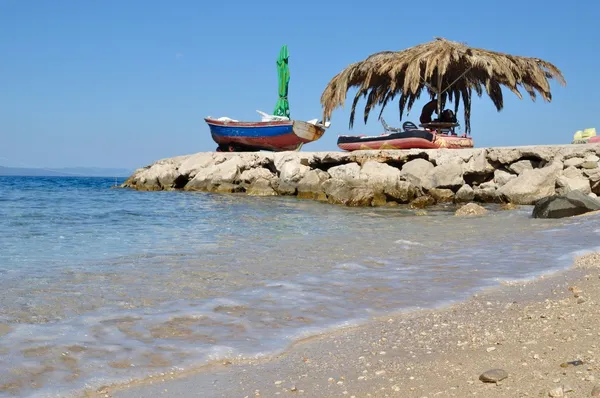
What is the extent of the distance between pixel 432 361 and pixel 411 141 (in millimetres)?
13799

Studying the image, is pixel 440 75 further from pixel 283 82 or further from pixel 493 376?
pixel 493 376

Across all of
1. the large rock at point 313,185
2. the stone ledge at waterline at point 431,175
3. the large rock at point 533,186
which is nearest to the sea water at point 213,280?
the large rock at point 533,186

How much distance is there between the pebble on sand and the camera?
222 cm

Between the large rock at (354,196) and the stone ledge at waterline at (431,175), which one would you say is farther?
the large rock at (354,196)

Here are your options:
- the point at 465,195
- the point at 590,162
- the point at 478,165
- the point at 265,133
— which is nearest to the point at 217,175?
the point at 265,133

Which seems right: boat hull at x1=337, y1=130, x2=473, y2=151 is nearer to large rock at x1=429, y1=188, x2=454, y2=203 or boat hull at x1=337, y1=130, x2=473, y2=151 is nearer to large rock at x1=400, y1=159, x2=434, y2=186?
large rock at x1=400, y1=159, x2=434, y2=186

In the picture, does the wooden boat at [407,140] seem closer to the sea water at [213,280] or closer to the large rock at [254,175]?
the large rock at [254,175]

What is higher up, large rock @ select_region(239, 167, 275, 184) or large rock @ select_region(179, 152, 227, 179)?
large rock @ select_region(179, 152, 227, 179)

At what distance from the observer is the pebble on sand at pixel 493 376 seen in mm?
2221

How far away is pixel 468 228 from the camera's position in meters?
8.85

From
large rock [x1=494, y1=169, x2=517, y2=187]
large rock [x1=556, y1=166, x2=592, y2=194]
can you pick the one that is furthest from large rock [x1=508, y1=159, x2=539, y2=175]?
large rock [x1=556, y1=166, x2=592, y2=194]

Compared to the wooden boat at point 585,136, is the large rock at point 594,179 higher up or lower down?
lower down

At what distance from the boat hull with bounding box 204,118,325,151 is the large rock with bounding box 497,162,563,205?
9.74m

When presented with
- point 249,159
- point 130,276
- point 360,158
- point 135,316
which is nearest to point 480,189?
point 360,158
